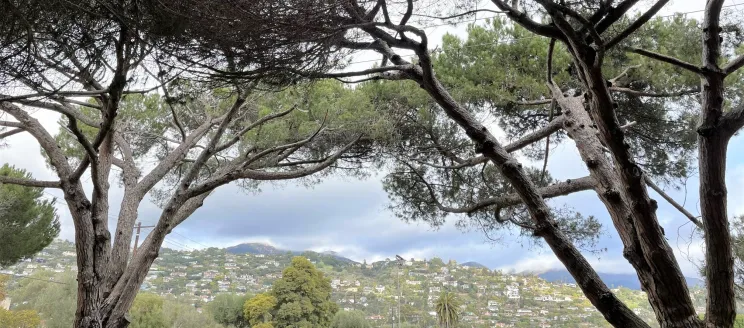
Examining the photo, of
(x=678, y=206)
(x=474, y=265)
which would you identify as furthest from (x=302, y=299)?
(x=678, y=206)

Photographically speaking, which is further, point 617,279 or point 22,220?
point 22,220

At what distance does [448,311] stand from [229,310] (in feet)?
14.4

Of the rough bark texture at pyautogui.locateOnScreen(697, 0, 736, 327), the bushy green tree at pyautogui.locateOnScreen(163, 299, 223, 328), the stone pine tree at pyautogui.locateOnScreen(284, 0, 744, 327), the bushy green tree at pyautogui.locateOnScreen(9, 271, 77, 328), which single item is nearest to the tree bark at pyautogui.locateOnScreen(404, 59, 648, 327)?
the stone pine tree at pyautogui.locateOnScreen(284, 0, 744, 327)

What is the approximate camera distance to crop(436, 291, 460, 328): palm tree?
8.76m

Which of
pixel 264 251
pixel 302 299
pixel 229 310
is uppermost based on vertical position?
pixel 264 251

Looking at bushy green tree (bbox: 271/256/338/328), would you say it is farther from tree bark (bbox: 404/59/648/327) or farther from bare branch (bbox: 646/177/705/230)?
tree bark (bbox: 404/59/648/327)

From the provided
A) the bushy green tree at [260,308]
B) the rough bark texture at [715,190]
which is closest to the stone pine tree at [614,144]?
the rough bark texture at [715,190]

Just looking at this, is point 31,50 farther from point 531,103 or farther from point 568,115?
point 531,103

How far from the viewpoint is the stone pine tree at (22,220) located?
6.25 metres

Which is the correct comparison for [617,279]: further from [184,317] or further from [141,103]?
[184,317]

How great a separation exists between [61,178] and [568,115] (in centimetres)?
346

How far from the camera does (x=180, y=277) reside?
34.6 ft

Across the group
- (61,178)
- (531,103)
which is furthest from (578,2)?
(61,178)

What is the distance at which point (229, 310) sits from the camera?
9695 millimetres
